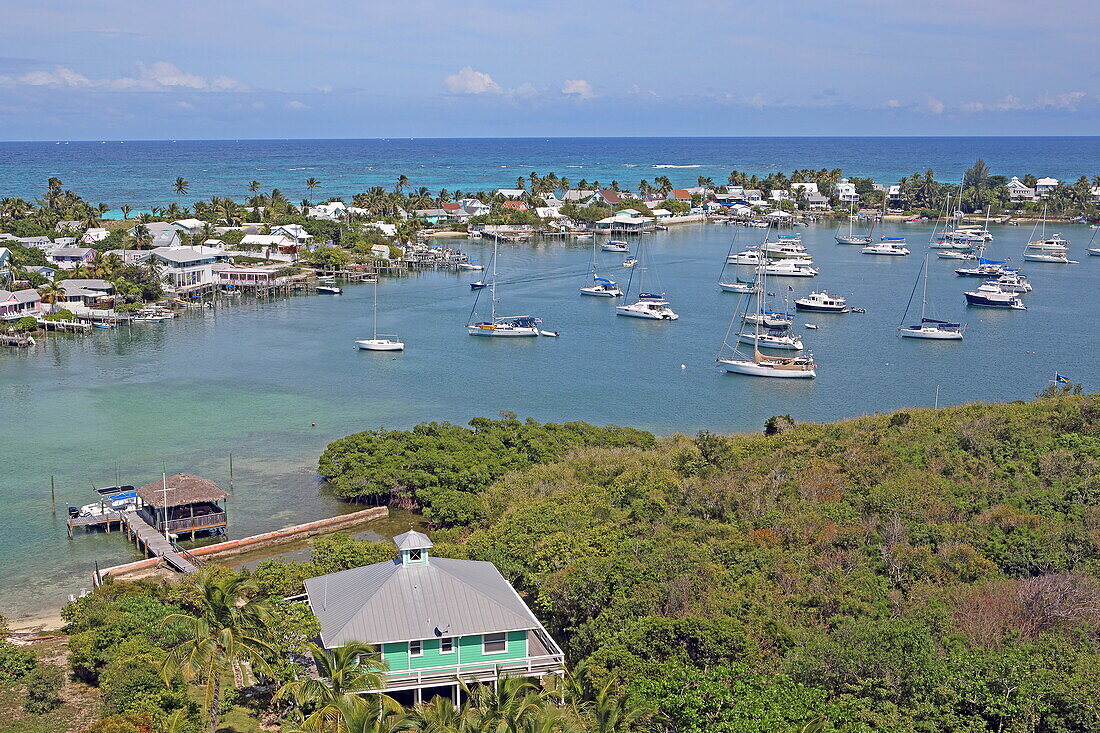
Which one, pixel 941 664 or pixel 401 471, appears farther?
pixel 401 471

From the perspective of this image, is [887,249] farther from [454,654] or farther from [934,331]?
[454,654]

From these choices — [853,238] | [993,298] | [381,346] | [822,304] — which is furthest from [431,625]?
[853,238]

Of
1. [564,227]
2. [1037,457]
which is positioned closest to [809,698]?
[1037,457]

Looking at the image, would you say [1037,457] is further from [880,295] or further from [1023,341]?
[880,295]

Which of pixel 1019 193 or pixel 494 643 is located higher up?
pixel 1019 193

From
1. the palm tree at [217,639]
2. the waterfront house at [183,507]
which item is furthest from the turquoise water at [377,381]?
the palm tree at [217,639]

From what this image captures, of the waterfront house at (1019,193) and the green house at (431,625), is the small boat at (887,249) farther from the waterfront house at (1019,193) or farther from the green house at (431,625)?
the green house at (431,625)
